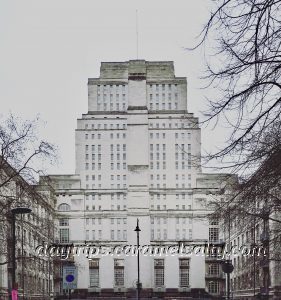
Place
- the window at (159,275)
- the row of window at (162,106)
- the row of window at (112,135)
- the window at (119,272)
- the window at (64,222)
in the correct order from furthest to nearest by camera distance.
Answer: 1. the row of window at (162,106)
2. the row of window at (112,135)
3. the window at (159,275)
4. the window at (119,272)
5. the window at (64,222)

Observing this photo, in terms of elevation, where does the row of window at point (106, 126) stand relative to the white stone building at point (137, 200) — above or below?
above

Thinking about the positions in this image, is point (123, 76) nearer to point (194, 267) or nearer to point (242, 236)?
point (194, 267)

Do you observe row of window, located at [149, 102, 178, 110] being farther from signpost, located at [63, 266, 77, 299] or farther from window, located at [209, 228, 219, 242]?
signpost, located at [63, 266, 77, 299]

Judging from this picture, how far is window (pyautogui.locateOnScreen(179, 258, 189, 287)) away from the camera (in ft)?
440

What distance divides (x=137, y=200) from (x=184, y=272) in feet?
52.6

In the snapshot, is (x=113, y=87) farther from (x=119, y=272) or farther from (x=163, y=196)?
(x=119, y=272)

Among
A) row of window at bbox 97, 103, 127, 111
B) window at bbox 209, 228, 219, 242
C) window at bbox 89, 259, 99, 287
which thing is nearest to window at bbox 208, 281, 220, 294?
window at bbox 209, 228, 219, 242

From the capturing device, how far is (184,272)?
134250 millimetres

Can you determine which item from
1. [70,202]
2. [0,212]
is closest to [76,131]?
[70,202]

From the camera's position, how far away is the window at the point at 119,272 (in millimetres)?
134250

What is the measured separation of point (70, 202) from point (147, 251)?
17.0 m

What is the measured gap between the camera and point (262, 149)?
56.0 ft

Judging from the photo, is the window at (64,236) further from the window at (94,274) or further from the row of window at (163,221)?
the row of window at (163,221)

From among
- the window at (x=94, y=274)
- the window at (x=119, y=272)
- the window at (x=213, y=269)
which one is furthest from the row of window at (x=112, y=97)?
the window at (x=213, y=269)
